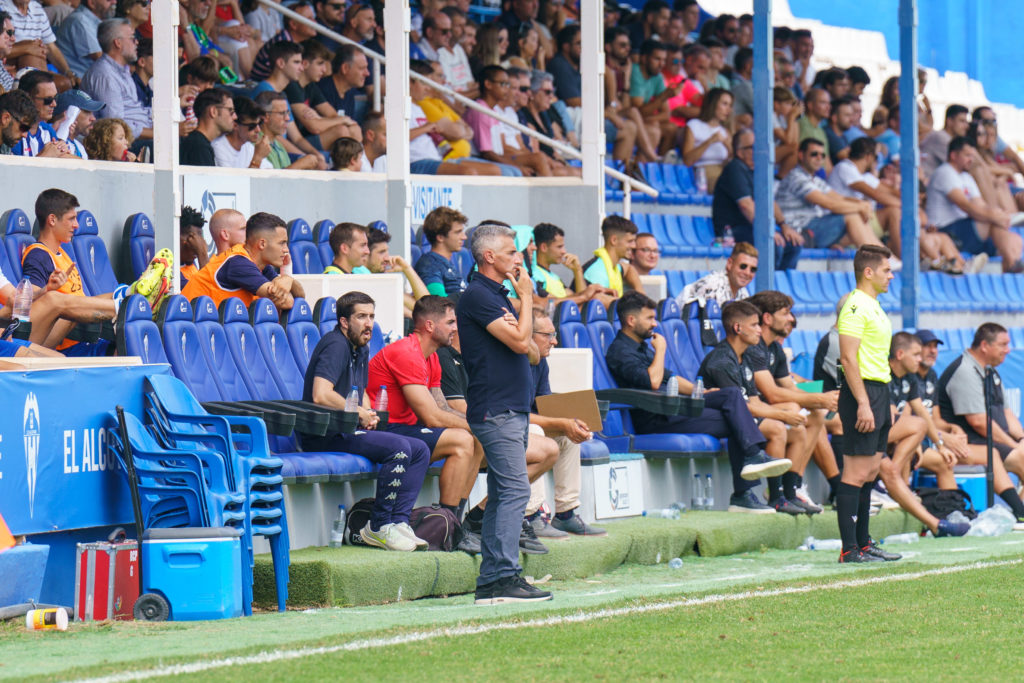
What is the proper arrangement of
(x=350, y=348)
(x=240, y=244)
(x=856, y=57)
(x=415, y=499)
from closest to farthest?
(x=415, y=499)
(x=350, y=348)
(x=240, y=244)
(x=856, y=57)

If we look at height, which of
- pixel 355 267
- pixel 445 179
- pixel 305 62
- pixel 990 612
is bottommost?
pixel 990 612

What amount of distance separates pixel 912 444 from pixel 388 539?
5006 mm

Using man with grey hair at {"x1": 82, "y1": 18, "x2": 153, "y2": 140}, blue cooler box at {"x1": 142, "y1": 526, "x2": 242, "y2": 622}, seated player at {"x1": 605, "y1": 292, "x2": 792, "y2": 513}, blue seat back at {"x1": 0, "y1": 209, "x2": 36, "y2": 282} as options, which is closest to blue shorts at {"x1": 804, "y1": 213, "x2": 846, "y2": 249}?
seated player at {"x1": 605, "y1": 292, "x2": 792, "y2": 513}

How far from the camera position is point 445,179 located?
45.5ft

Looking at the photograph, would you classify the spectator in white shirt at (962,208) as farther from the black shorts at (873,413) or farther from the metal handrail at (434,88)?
the black shorts at (873,413)

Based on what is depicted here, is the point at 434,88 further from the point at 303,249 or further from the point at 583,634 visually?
the point at 583,634

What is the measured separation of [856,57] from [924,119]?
315 cm

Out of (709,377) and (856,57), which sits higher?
(856,57)

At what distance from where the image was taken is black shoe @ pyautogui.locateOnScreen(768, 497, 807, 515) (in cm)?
1152

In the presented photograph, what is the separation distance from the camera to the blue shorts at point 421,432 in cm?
888

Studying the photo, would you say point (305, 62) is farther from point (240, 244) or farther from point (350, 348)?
point (350, 348)

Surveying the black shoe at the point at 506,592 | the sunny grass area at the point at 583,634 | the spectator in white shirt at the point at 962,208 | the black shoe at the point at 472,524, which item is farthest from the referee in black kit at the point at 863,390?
the spectator in white shirt at the point at 962,208

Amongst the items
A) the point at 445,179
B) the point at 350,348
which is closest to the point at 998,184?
the point at 445,179

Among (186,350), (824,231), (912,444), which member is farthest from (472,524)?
(824,231)
